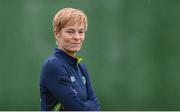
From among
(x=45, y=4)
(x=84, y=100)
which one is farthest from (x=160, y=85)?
(x=84, y=100)

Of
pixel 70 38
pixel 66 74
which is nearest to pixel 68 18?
pixel 70 38

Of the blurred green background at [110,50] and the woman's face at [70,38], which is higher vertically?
the woman's face at [70,38]

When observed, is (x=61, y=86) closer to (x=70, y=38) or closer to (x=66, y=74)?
(x=66, y=74)

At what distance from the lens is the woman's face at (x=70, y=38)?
3.26 meters

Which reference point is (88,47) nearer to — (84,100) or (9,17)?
(9,17)

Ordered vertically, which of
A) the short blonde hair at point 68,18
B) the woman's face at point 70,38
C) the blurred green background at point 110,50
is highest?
the short blonde hair at point 68,18

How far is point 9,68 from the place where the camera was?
6.30 metres

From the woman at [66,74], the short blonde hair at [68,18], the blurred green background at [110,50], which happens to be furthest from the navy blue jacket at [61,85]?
the blurred green background at [110,50]

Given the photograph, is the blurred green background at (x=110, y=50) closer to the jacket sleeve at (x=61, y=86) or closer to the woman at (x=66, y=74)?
the woman at (x=66, y=74)

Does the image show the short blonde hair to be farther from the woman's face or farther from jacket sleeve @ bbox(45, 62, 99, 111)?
jacket sleeve @ bbox(45, 62, 99, 111)

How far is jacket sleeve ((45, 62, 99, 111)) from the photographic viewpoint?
316 centimetres

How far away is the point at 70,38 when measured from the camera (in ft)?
10.7

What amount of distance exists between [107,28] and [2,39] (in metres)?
1.06

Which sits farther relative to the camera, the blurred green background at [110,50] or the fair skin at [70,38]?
the blurred green background at [110,50]
